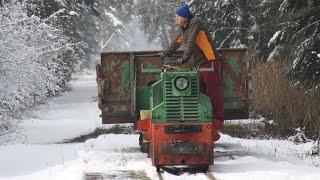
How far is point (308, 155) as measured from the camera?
1107cm

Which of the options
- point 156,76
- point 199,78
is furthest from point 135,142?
point 199,78

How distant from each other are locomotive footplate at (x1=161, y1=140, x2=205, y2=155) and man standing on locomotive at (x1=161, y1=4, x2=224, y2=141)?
69 centimetres

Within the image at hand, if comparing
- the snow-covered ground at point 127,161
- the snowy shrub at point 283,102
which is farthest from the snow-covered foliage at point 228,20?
the snow-covered ground at point 127,161

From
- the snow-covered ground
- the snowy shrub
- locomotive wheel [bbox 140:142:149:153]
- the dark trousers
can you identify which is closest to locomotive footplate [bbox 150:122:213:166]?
the snow-covered ground

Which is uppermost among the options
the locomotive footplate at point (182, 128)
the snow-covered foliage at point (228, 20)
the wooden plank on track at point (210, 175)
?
the snow-covered foliage at point (228, 20)

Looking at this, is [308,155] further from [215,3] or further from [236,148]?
[215,3]

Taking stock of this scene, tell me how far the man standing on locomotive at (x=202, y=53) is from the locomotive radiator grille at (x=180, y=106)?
61 centimetres

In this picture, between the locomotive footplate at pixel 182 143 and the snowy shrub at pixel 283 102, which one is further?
the snowy shrub at pixel 283 102

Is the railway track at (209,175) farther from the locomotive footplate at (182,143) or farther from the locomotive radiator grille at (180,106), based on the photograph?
the locomotive radiator grille at (180,106)

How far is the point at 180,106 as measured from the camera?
8.82 meters

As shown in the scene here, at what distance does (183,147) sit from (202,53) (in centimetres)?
160

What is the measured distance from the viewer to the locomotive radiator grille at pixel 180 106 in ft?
28.9

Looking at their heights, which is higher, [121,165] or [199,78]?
[199,78]

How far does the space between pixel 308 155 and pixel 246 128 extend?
4751 millimetres
